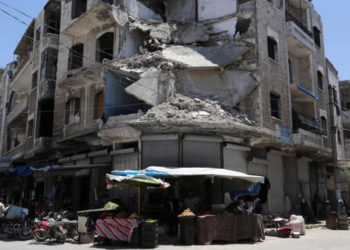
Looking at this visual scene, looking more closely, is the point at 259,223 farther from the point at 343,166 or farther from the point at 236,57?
the point at 343,166

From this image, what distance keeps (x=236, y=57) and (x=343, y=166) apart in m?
13.4

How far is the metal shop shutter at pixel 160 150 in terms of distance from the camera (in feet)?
50.4

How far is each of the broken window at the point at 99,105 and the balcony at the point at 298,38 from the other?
37.7 ft

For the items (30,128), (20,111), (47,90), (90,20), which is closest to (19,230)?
(47,90)

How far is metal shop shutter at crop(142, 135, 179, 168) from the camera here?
1535 centimetres

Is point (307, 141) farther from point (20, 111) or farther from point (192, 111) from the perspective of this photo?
point (20, 111)

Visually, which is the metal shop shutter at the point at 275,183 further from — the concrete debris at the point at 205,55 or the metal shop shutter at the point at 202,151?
the concrete debris at the point at 205,55

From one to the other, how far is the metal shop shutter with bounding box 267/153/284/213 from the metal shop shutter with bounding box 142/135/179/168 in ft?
20.2

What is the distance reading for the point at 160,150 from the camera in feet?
50.9

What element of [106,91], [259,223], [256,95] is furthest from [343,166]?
[106,91]

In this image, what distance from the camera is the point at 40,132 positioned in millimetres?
22172

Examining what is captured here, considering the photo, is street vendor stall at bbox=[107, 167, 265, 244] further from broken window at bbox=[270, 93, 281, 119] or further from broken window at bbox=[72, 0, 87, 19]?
broken window at bbox=[72, 0, 87, 19]

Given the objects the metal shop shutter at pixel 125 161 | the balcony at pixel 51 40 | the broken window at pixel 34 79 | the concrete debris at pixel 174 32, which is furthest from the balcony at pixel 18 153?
the concrete debris at pixel 174 32

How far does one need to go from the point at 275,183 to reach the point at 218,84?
20.5 ft
